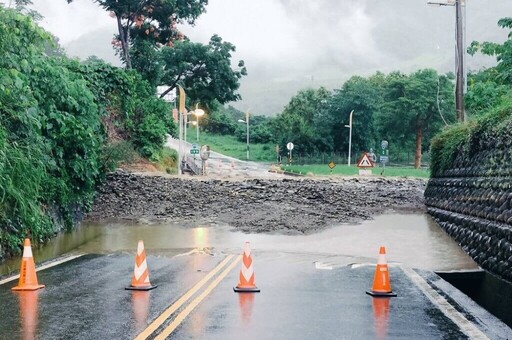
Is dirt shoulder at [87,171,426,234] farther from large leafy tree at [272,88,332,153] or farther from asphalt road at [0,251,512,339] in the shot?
large leafy tree at [272,88,332,153]

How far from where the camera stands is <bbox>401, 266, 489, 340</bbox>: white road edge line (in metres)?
7.26

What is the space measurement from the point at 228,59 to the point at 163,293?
36624 mm

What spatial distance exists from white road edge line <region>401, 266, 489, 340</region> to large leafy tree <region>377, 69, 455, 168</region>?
220 ft

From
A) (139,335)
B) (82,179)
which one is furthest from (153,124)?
A: (139,335)

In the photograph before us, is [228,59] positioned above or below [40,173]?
above

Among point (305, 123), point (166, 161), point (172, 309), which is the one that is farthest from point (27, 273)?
point (305, 123)

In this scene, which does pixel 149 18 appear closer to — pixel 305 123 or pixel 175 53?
pixel 175 53

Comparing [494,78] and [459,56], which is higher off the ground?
[459,56]

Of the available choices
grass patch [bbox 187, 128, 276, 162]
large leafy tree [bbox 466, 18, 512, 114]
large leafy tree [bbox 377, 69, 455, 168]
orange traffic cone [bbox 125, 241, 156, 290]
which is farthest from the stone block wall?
grass patch [bbox 187, 128, 276, 162]

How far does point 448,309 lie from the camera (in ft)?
28.3

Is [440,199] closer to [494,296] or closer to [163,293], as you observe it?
[494,296]

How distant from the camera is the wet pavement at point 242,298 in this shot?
7.18 metres

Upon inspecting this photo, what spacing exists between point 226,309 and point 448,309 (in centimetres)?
301

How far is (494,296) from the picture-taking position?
12.4 meters
